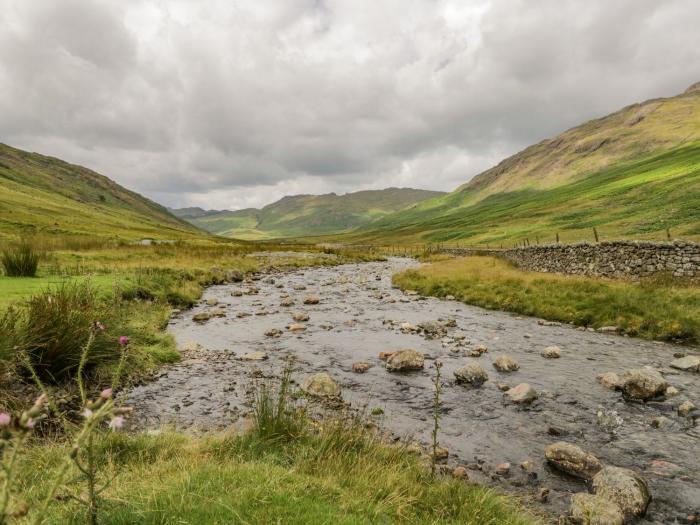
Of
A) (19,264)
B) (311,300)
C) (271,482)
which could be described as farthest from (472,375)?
(19,264)

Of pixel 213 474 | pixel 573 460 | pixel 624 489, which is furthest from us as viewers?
pixel 573 460

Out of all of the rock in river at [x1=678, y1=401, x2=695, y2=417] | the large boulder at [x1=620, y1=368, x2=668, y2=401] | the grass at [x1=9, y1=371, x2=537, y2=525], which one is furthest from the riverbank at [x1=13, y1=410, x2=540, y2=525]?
the large boulder at [x1=620, y1=368, x2=668, y2=401]

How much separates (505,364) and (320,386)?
6140 mm

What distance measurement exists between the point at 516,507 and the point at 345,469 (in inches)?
100

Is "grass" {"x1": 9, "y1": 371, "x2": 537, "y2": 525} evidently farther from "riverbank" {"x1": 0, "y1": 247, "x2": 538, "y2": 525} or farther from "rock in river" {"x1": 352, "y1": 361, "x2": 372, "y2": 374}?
"rock in river" {"x1": 352, "y1": 361, "x2": 372, "y2": 374}

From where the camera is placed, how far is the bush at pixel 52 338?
28.3ft

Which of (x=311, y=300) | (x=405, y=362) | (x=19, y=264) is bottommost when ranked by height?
(x=405, y=362)

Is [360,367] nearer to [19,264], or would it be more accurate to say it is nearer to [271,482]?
[271,482]

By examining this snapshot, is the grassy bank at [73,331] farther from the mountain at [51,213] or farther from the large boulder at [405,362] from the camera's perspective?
the mountain at [51,213]

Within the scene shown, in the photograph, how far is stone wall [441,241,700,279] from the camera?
72.0 ft

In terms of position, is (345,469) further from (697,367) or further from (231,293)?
(231,293)

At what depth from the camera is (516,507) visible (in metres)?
5.73

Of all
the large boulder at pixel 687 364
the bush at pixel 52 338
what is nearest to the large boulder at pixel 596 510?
the large boulder at pixel 687 364

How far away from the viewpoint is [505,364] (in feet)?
41.5
